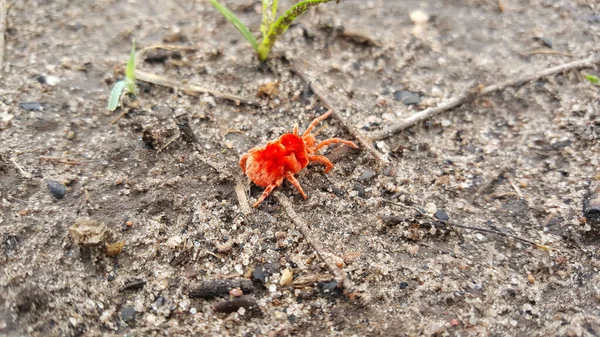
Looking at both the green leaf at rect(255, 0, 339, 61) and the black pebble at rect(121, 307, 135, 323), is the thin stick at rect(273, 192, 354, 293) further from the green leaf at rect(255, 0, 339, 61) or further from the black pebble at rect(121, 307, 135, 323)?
the green leaf at rect(255, 0, 339, 61)

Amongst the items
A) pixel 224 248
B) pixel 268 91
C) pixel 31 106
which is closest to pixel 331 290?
pixel 224 248

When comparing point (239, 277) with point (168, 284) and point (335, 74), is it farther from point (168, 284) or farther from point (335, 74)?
point (335, 74)

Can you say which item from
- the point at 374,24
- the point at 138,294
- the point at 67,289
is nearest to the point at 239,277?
the point at 138,294

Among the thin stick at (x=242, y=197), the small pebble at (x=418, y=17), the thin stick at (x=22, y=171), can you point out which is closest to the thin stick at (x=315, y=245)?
the thin stick at (x=242, y=197)

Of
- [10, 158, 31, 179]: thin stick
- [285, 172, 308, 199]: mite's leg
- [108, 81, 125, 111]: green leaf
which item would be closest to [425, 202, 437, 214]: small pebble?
[285, 172, 308, 199]: mite's leg

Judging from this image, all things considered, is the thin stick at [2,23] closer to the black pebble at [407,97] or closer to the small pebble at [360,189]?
the small pebble at [360,189]

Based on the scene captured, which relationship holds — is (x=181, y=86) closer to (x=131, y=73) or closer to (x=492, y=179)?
(x=131, y=73)
